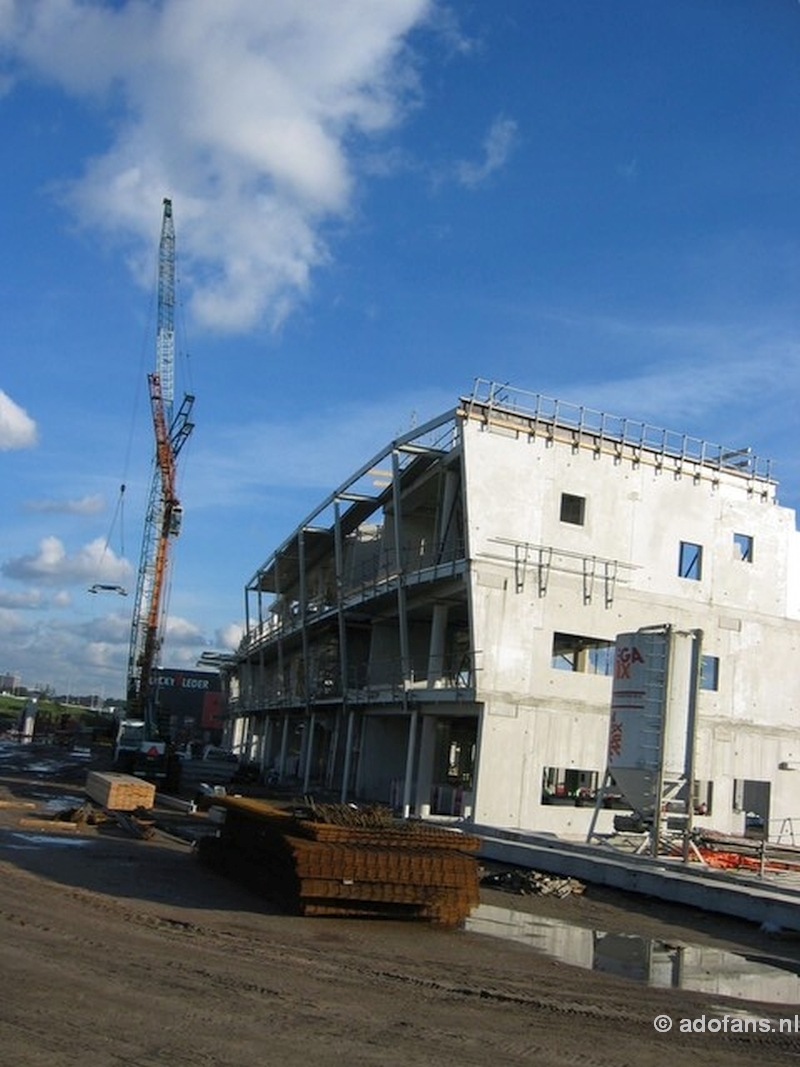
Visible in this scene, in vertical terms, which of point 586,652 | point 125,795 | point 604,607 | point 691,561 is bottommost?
point 125,795

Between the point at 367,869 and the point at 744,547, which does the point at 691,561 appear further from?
the point at 367,869

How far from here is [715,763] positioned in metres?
34.0

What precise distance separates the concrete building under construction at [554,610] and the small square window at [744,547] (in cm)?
5

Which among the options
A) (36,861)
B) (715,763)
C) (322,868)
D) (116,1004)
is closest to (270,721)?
(715,763)

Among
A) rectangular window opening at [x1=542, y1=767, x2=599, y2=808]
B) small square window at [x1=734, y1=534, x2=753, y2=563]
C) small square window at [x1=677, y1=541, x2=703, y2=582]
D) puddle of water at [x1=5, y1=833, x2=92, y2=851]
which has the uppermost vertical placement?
small square window at [x1=734, y1=534, x2=753, y2=563]

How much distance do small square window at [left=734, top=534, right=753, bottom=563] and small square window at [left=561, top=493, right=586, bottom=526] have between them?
676 centimetres

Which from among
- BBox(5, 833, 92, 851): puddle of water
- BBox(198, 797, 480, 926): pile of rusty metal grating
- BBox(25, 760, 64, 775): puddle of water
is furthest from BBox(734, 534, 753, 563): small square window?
BBox(25, 760, 64, 775): puddle of water

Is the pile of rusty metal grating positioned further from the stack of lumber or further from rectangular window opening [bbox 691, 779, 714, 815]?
rectangular window opening [bbox 691, 779, 714, 815]

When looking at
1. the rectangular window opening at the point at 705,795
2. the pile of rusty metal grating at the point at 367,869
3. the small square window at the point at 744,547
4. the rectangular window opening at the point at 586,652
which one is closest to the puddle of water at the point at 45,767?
the rectangular window opening at the point at 586,652

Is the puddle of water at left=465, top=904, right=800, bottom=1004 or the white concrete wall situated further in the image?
the white concrete wall

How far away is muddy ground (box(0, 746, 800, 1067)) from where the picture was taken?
6.72 m

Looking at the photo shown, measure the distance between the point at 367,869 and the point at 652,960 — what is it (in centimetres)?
350

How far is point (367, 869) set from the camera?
12.4 meters

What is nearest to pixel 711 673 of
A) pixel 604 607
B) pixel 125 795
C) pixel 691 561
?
pixel 691 561
